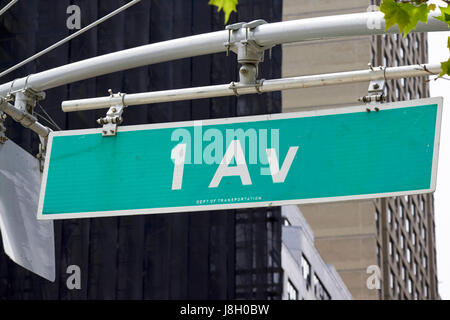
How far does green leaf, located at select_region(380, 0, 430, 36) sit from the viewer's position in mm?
5762

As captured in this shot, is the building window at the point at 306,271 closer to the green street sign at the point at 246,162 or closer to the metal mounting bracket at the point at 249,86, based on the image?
the green street sign at the point at 246,162

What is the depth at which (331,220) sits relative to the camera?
238ft

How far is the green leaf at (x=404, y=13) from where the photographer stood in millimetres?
5762

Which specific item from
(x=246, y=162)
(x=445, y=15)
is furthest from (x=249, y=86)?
(x=445, y=15)

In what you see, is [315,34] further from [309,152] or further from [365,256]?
[365,256]

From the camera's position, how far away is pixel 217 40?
6.93m

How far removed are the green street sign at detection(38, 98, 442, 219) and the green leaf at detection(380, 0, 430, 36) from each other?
0.91 m

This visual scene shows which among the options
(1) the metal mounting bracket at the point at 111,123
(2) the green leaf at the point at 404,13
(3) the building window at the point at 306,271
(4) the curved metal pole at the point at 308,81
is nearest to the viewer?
(2) the green leaf at the point at 404,13

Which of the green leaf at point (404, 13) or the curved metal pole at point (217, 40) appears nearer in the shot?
the green leaf at point (404, 13)

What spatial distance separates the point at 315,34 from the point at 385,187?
3.38 ft

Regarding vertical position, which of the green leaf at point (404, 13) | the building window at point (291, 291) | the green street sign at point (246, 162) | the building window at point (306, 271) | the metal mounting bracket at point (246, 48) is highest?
the building window at point (306, 271)

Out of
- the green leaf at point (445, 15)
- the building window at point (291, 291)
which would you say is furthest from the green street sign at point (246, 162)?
the building window at point (291, 291)

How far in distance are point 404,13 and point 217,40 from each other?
1533mm

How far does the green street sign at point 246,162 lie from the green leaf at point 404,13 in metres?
0.91
